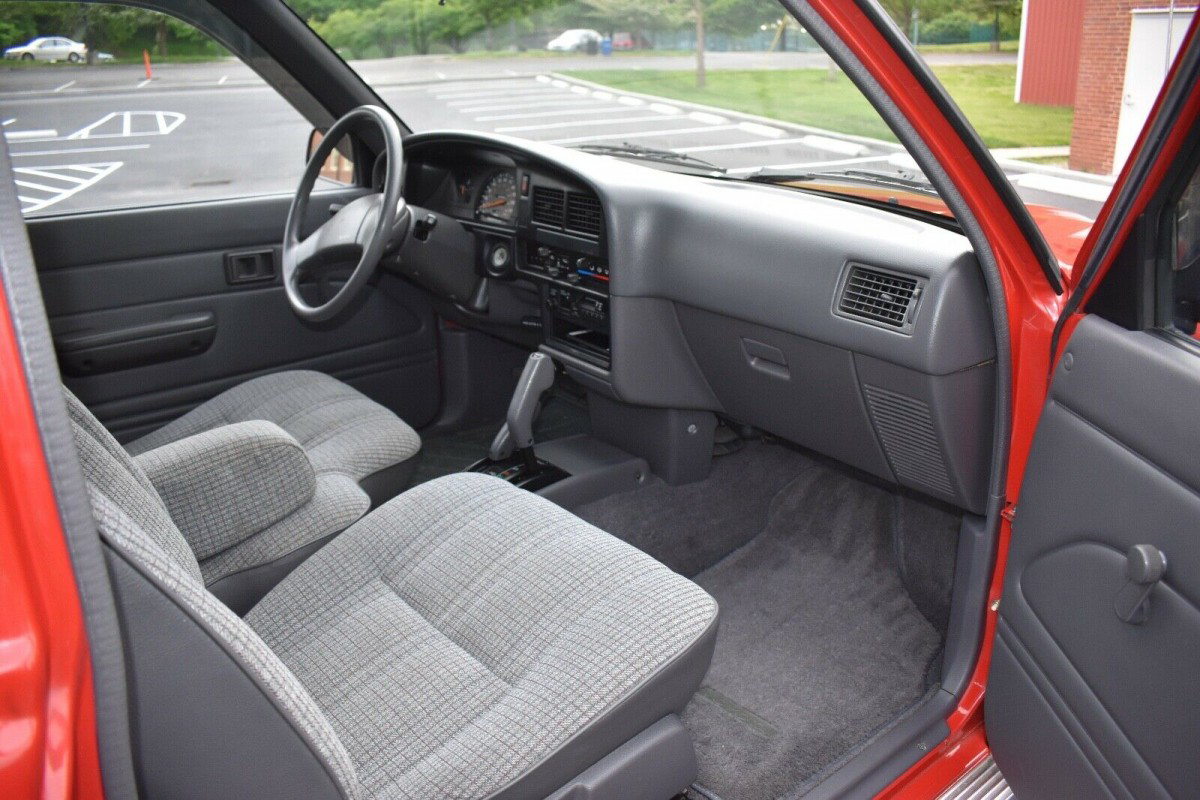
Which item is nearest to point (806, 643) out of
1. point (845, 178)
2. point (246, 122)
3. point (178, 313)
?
point (845, 178)

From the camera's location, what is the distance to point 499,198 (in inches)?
113

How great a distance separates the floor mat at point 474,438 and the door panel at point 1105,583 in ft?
5.68

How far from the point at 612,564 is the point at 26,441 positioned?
39.9 inches

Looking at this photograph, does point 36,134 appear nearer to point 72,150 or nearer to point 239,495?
point 72,150

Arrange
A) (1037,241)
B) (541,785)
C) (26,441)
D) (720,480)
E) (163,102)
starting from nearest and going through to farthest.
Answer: (26,441) < (541,785) < (1037,241) < (720,480) < (163,102)

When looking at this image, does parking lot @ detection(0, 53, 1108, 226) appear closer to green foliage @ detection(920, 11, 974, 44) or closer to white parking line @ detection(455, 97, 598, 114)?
white parking line @ detection(455, 97, 598, 114)

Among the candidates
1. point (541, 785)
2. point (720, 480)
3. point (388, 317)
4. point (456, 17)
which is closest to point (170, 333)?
point (388, 317)

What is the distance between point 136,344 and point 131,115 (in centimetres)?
70

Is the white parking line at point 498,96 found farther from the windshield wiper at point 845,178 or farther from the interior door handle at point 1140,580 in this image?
the interior door handle at point 1140,580

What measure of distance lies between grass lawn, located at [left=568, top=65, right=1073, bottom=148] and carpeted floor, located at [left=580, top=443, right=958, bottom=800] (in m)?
0.96

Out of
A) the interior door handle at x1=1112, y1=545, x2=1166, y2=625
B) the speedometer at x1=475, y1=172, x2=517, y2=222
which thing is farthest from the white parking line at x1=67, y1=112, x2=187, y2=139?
the interior door handle at x1=1112, y1=545, x2=1166, y2=625

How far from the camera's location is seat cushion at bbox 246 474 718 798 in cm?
134

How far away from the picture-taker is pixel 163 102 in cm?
301

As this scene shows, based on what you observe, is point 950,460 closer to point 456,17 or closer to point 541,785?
point 541,785
